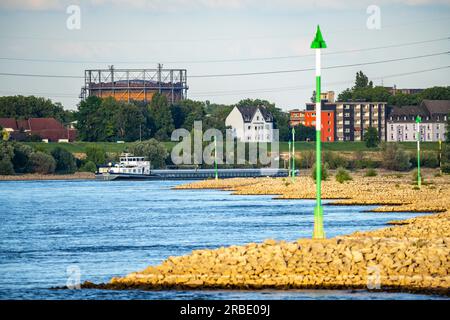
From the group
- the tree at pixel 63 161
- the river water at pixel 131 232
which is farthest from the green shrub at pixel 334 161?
the river water at pixel 131 232

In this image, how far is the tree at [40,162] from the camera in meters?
150

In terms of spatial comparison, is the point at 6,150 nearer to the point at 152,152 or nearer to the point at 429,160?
the point at 152,152

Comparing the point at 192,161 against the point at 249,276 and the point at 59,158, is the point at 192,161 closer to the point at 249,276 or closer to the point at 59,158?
the point at 59,158

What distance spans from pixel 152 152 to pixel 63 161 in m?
15.1

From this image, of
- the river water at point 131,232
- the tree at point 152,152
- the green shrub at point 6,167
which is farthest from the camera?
the tree at point 152,152

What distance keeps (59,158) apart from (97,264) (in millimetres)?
118037

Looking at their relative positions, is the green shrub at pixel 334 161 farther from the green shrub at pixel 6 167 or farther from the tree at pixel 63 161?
the green shrub at pixel 6 167

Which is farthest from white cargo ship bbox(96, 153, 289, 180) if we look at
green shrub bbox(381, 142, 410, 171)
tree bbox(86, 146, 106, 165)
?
green shrub bbox(381, 142, 410, 171)

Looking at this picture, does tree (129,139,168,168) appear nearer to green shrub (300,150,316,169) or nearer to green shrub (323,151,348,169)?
green shrub (300,150,316,169)

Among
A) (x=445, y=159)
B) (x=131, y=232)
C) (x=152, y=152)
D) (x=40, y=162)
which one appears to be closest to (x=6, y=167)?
(x=40, y=162)

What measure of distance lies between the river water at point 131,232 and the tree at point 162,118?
93.6m

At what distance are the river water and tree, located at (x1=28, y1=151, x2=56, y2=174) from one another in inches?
2171
